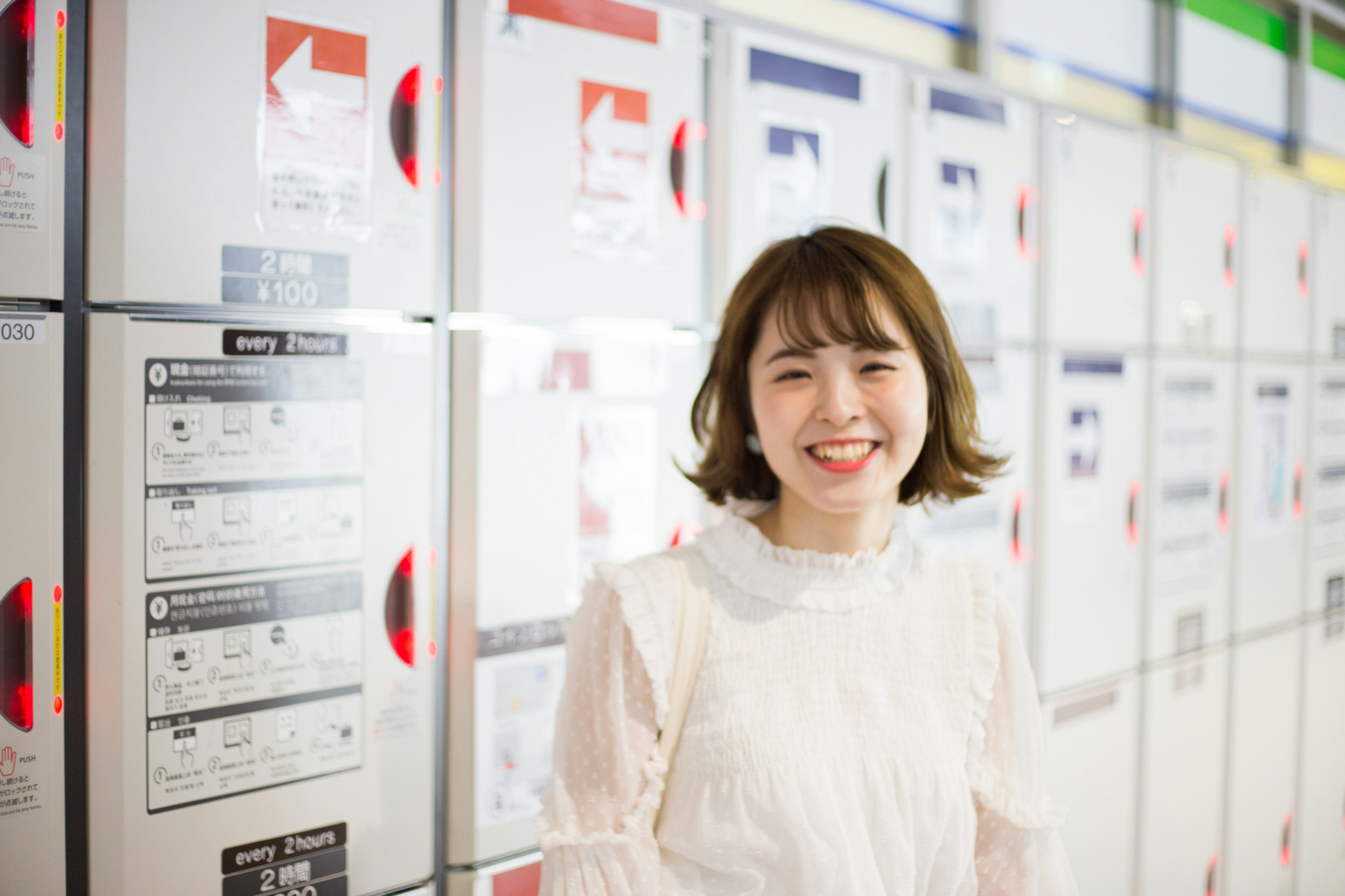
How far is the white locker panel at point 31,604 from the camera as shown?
1237mm

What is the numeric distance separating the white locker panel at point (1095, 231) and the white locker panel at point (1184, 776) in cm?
108

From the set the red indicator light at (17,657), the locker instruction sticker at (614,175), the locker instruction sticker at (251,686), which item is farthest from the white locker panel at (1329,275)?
the red indicator light at (17,657)

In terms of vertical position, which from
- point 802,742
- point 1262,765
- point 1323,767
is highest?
point 802,742

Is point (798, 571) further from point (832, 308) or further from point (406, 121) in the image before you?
point (406, 121)

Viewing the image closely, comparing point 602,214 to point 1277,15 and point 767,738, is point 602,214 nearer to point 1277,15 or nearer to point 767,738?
point 767,738

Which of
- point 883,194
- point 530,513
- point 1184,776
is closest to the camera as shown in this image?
point 530,513

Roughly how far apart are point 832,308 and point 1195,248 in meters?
2.34

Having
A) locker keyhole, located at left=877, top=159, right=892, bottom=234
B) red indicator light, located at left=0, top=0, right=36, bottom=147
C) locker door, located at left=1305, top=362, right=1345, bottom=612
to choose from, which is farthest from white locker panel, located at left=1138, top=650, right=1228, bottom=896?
red indicator light, located at left=0, top=0, right=36, bottom=147

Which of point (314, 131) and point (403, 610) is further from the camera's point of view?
point (403, 610)

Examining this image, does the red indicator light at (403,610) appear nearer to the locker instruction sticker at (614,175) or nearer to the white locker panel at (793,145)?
the locker instruction sticker at (614,175)

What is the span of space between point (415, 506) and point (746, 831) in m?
0.81

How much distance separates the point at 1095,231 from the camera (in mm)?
2586

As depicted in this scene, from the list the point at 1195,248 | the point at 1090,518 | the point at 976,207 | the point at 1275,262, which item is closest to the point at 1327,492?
the point at 1275,262

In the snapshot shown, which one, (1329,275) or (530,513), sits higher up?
(1329,275)
